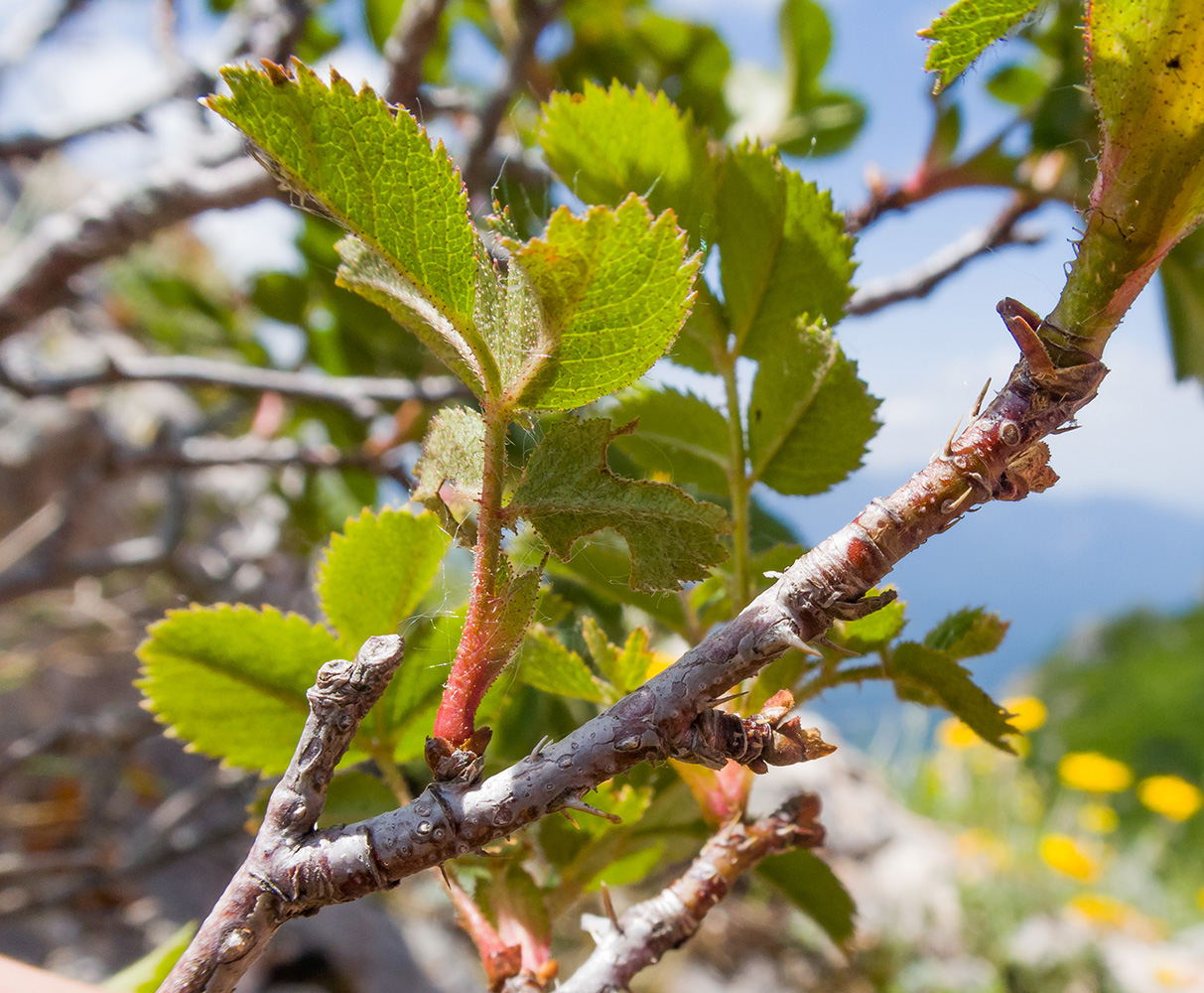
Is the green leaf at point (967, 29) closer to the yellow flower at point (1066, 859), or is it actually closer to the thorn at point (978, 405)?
the thorn at point (978, 405)

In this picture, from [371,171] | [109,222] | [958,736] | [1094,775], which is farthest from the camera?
[1094,775]

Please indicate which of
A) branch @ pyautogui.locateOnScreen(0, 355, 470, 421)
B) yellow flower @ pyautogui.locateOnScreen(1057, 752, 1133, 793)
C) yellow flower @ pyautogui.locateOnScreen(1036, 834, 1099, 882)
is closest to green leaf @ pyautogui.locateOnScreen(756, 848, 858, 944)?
branch @ pyautogui.locateOnScreen(0, 355, 470, 421)

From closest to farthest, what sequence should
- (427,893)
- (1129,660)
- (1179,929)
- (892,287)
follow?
1. (892,287)
2. (427,893)
3. (1179,929)
4. (1129,660)

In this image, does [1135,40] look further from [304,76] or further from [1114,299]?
[304,76]

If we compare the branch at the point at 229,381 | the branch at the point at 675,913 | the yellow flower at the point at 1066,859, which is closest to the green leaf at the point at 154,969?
the branch at the point at 675,913

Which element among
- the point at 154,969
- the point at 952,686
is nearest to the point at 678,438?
the point at 952,686

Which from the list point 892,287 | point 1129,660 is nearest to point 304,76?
point 892,287

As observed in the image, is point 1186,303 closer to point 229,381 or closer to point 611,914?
point 611,914
